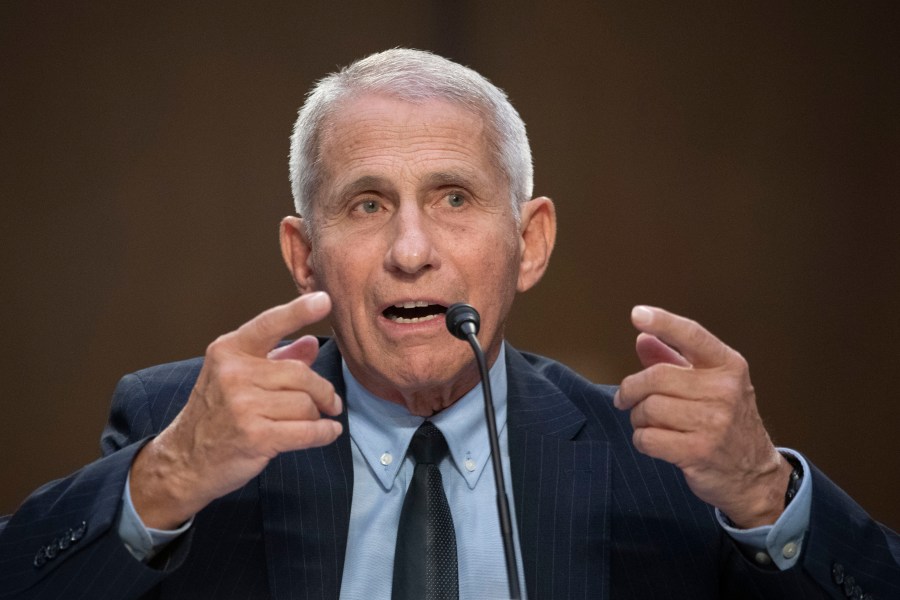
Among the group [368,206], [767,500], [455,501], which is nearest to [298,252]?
[368,206]

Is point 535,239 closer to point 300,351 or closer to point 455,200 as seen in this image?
point 455,200

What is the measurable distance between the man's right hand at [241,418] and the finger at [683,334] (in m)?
0.42

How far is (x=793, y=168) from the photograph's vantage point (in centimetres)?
302

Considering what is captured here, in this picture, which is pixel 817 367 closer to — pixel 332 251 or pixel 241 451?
pixel 332 251

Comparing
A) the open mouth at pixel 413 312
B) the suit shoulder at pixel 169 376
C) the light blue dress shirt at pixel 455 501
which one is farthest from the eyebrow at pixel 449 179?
the suit shoulder at pixel 169 376

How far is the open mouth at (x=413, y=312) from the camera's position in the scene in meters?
1.67

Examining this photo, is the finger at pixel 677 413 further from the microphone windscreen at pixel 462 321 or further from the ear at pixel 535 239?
the ear at pixel 535 239

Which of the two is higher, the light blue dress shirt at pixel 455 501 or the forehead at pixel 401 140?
the forehead at pixel 401 140

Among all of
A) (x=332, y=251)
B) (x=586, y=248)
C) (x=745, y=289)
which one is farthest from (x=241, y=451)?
(x=745, y=289)

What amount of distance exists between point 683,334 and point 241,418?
60 centimetres

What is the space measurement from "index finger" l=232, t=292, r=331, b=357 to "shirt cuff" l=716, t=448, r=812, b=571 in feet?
2.25

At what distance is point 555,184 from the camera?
2990mm

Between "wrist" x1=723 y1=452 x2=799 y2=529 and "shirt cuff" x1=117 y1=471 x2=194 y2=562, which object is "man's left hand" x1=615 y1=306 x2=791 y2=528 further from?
"shirt cuff" x1=117 y1=471 x2=194 y2=562

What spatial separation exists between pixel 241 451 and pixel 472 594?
1.61ft
